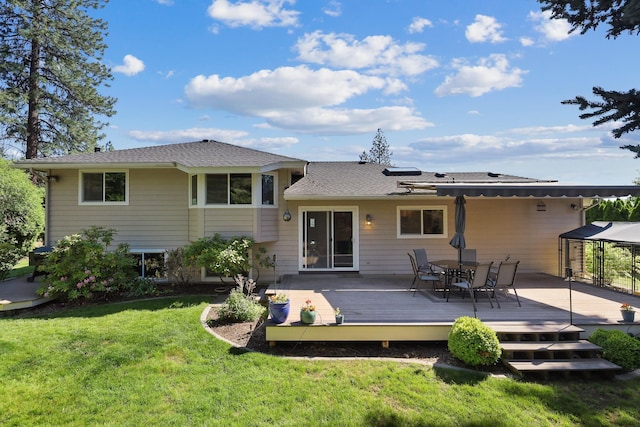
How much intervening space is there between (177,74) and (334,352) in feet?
50.5

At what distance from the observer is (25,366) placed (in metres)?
5.31

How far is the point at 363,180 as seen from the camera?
12.0 m

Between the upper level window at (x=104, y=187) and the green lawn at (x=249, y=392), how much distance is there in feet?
18.0

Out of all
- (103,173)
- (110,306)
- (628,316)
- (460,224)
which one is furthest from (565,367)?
(103,173)

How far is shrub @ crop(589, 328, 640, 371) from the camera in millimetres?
5195

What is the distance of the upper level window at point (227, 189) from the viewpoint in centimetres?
997

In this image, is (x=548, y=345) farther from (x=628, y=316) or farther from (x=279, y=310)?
(x=279, y=310)

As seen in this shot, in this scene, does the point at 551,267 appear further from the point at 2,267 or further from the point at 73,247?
the point at 2,267

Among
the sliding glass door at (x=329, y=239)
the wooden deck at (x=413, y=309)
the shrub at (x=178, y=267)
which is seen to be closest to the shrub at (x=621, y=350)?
the wooden deck at (x=413, y=309)

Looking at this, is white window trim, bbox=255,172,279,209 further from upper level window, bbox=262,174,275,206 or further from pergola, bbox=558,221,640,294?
pergola, bbox=558,221,640,294

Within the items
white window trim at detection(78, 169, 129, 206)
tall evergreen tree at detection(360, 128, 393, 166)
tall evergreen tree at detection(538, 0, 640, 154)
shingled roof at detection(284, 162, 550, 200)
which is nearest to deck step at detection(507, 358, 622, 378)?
tall evergreen tree at detection(538, 0, 640, 154)

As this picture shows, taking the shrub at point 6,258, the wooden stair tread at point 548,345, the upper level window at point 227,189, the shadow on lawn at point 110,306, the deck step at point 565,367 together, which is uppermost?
the upper level window at point 227,189

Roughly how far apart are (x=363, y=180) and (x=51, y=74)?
735 inches

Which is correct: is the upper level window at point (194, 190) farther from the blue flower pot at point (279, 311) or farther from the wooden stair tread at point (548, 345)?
the wooden stair tread at point (548, 345)
